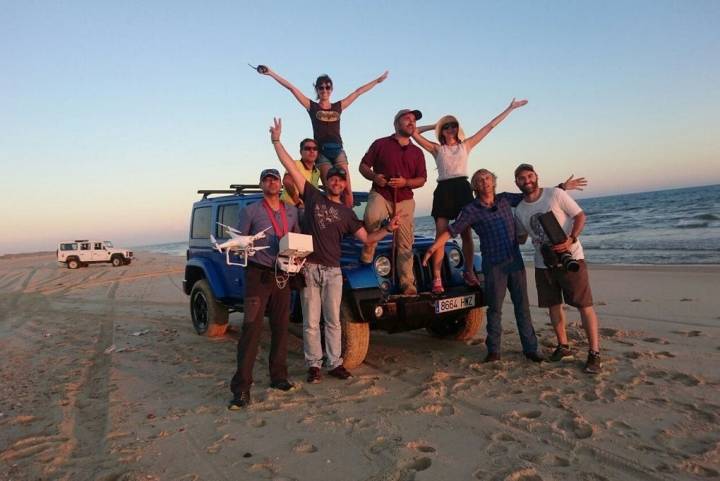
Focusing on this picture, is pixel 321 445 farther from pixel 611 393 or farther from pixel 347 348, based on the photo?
pixel 611 393

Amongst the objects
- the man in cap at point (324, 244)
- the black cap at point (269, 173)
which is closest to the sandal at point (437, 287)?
the man in cap at point (324, 244)

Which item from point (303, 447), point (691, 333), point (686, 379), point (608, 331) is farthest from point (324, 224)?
point (691, 333)

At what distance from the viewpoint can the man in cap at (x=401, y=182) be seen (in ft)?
16.2

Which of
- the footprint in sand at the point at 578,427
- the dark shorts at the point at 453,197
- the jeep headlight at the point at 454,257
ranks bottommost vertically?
the footprint in sand at the point at 578,427

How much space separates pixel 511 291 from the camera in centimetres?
490

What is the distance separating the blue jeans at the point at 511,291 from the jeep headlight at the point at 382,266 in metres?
0.95

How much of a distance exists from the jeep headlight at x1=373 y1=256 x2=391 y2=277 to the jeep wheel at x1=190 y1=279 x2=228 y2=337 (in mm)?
2862

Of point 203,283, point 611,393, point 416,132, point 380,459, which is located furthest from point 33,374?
point 611,393

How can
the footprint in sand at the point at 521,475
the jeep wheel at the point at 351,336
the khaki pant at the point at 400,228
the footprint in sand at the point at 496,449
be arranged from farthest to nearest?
the khaki pant at the point at 400,228 < the jeep wheel at the point at 351,336 < the footprint in sand at the point at 496,449 < the footprint in sand at the point at 521,475

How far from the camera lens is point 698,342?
17.2ft

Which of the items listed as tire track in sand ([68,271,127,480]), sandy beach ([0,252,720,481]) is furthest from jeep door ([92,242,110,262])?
tire track in sand ([68,271,127,480])

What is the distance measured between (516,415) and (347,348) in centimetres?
173

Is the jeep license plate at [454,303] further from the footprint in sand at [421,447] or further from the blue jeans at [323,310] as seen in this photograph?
the footprint in sand at [421,447]

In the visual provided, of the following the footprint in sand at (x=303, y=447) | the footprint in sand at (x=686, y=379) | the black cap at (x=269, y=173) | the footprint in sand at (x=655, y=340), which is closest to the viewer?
the footprint in sand at (x=303, y=447)
